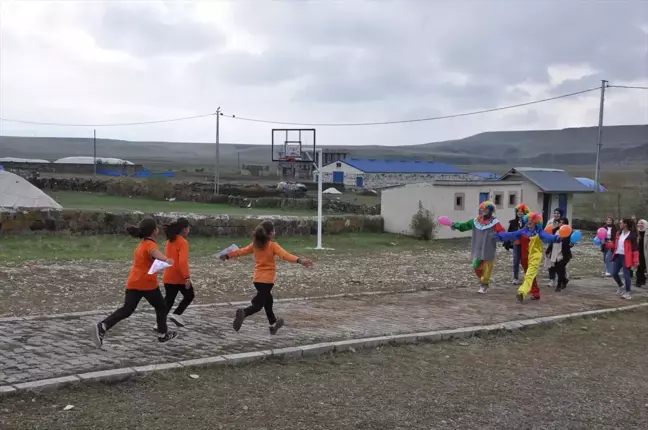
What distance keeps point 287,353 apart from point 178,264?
1.86 metres

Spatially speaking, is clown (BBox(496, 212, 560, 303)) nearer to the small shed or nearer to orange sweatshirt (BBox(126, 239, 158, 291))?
Answer: orange sweatshirt (BBox(126, 239, 158, 291))

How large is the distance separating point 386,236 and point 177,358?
21.8 m

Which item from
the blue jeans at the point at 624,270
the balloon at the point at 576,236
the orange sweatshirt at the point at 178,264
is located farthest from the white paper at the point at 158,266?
the blue jeans at the point at 624,270

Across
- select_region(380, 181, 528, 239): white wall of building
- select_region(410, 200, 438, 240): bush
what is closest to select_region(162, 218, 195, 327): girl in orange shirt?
select_region(410, 200, 438, 240): bush

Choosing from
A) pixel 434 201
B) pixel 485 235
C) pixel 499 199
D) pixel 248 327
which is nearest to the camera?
pixel 248 327

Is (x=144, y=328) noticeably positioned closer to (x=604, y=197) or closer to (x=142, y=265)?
(x=142, y=265)

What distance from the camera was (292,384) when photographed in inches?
259

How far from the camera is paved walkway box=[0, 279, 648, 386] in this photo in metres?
6.89

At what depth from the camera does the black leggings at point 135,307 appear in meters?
7.43

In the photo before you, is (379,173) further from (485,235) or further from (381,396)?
(381,396)

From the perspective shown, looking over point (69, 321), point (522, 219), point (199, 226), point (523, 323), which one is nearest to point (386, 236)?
point (199, 226)

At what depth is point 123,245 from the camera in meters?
20.9

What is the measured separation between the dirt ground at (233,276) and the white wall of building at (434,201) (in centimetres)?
723

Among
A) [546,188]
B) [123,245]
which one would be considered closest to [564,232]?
[123,245]
